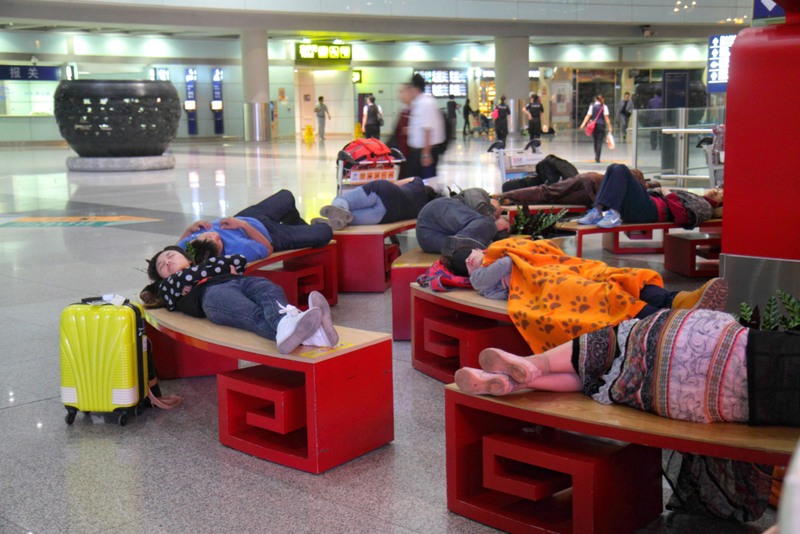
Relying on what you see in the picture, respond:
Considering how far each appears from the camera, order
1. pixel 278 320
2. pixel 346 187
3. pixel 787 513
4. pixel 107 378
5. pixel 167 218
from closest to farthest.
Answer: pixel 787 513
pixel 278 320
pixel 107 378
pixel 346 187
pixel 167 218

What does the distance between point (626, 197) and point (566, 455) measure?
447cm

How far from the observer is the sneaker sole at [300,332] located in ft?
9.54

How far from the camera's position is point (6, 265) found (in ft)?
23.1

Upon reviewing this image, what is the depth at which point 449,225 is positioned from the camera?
5.04 m

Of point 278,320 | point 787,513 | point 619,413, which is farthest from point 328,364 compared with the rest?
point 787,513

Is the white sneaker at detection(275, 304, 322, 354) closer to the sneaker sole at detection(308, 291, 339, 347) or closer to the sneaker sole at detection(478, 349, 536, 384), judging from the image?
the sneaker sole at detection(308, 291, 339, 347)

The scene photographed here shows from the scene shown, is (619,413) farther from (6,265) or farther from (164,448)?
(6,265)

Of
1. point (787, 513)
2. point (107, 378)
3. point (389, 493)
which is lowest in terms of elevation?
point (389, 493)

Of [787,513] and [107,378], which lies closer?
[787,513]

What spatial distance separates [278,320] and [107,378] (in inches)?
36.8

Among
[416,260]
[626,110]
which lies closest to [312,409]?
[416,260]

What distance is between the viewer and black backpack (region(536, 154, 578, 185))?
7.75 m

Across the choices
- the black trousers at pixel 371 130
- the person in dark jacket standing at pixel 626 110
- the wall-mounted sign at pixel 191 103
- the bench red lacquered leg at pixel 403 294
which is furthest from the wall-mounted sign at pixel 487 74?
the bench red lacquered leg at pixel 403 294

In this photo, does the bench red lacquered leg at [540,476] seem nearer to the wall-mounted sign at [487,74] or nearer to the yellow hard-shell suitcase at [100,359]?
the yellow hard-shell suitcase at [100,359]
